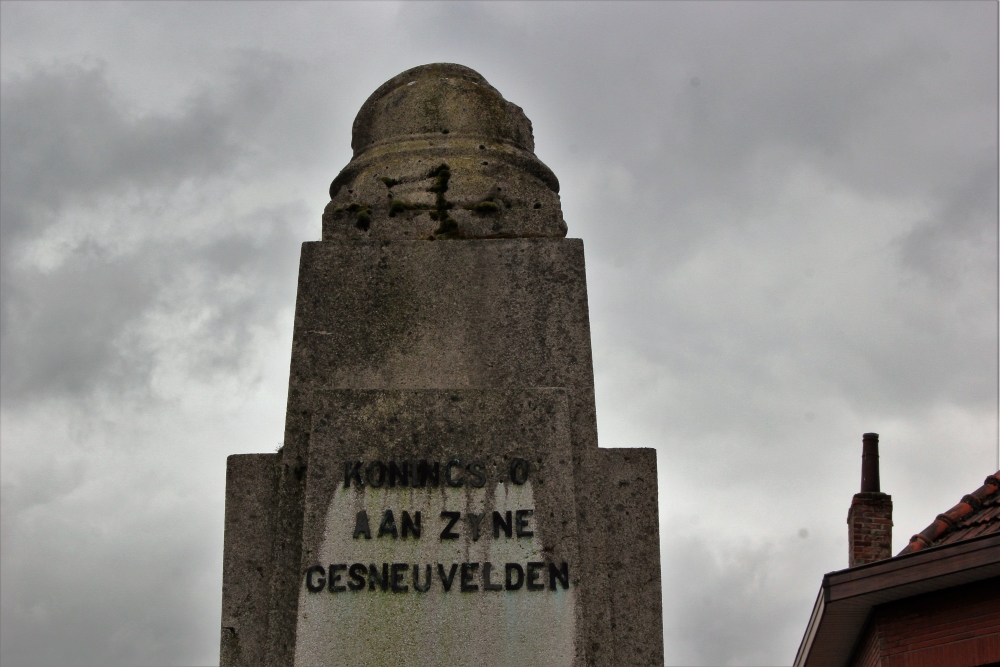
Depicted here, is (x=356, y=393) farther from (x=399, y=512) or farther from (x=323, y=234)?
(x=323, y=234)

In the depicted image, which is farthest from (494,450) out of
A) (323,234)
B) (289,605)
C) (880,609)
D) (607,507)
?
(880,609)

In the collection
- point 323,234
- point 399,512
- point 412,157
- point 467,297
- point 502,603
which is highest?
point 412,157

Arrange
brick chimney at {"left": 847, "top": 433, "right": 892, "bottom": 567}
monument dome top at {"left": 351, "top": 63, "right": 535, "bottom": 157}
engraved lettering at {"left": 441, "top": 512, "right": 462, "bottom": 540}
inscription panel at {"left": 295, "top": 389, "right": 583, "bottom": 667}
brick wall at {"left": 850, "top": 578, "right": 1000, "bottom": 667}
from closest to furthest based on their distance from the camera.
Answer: inscription panel at {"left": 295, "top": 389, "right": 583, "bottom": 667} → engraved lettering at {"left": 441, "top": 512, "right": 462, "bottom": 540} → monument dome top at {"left": 351, "top": 63, "right": 535, "bottom": 157} → brick wall at {"left": 850, "top": 578, "right": 1000, "bottom": 667} → brick chimney at {"left": 847, "top": 433, "right": 892, "bottom": 567}

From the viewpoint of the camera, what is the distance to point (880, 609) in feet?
33.1

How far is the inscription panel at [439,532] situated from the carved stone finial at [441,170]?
2.94 feet

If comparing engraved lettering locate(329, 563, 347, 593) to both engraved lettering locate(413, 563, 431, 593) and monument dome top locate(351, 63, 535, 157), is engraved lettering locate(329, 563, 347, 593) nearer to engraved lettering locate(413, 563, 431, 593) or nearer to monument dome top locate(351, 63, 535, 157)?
engraved lettering locate(413, 563, 431, 593)

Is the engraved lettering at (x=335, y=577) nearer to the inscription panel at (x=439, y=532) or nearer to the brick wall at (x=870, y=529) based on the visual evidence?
the inscription panel at (x=439, y=532)

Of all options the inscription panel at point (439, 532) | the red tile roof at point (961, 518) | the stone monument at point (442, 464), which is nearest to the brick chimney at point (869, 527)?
the red tile roof at point (961, 518)

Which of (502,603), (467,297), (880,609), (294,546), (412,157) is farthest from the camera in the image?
(880,609)

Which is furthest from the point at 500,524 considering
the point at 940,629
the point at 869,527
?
the point at 869,527

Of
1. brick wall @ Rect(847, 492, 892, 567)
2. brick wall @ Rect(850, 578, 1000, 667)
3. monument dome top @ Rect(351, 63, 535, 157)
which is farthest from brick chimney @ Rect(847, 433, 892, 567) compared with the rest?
monument dome top @ Rect(351, 63, 535, 157)

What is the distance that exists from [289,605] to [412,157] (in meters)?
2.00

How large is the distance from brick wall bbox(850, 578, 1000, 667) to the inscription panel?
5.54 metres

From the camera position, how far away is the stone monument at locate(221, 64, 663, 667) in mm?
4602
